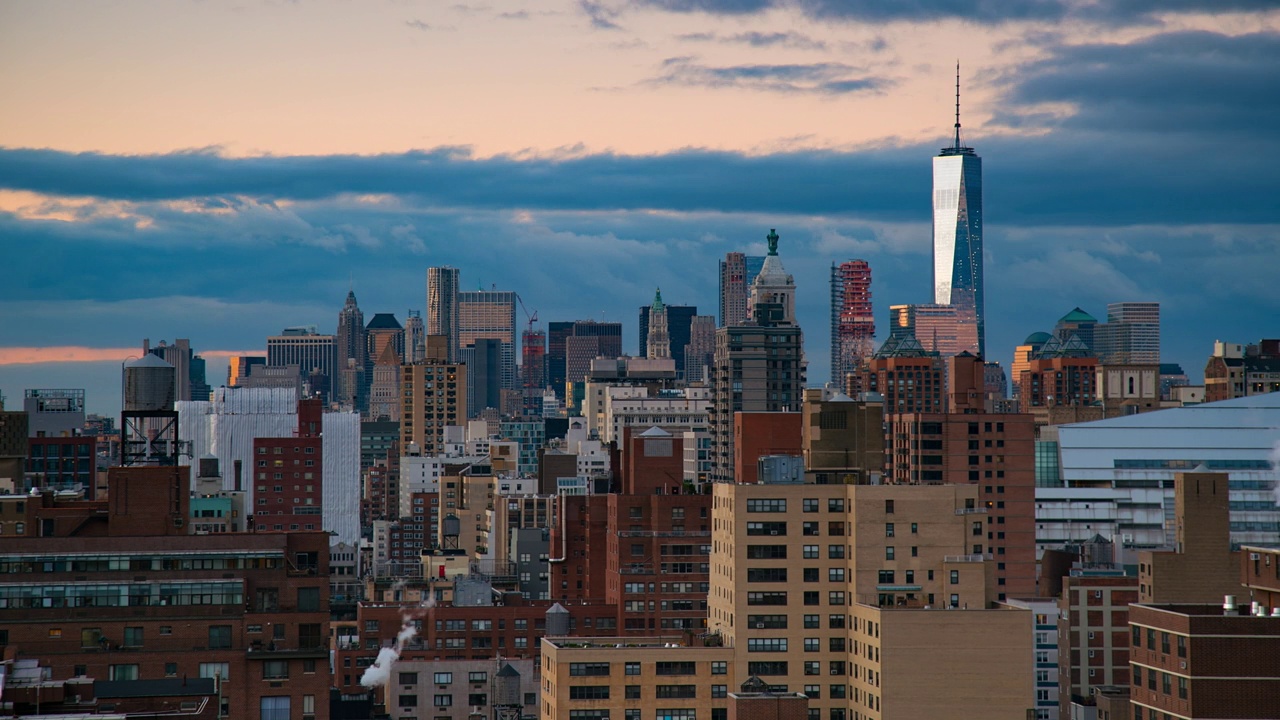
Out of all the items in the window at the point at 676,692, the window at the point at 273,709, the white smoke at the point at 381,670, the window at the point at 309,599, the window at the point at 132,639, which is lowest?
the white smoke at the point at 381,670

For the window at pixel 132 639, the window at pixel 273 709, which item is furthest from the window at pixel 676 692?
the window at pixel 132 639

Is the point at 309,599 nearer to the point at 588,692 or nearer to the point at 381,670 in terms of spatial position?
the point at 588,692

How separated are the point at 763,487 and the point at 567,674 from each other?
1532 cm

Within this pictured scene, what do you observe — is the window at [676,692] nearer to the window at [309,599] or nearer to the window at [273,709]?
the window at [309,599]

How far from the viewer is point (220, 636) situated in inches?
3270

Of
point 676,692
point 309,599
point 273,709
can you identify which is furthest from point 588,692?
point 273,709

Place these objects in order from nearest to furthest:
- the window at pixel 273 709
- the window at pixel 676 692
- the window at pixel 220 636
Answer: the window at pixel 273 709 → the window at pixel 220 636 → the window at pixel 676 692

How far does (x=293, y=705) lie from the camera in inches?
3236

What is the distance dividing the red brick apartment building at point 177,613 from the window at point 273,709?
0.14 feet

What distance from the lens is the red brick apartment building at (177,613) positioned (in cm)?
8188

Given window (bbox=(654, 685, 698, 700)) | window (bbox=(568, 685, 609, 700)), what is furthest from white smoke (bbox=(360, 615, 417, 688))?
window (bbox=(654, 685, 698, 700))

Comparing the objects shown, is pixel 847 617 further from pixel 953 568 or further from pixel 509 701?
pixel 509 701

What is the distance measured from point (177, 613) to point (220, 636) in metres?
2.20

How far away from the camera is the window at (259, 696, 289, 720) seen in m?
81.8
